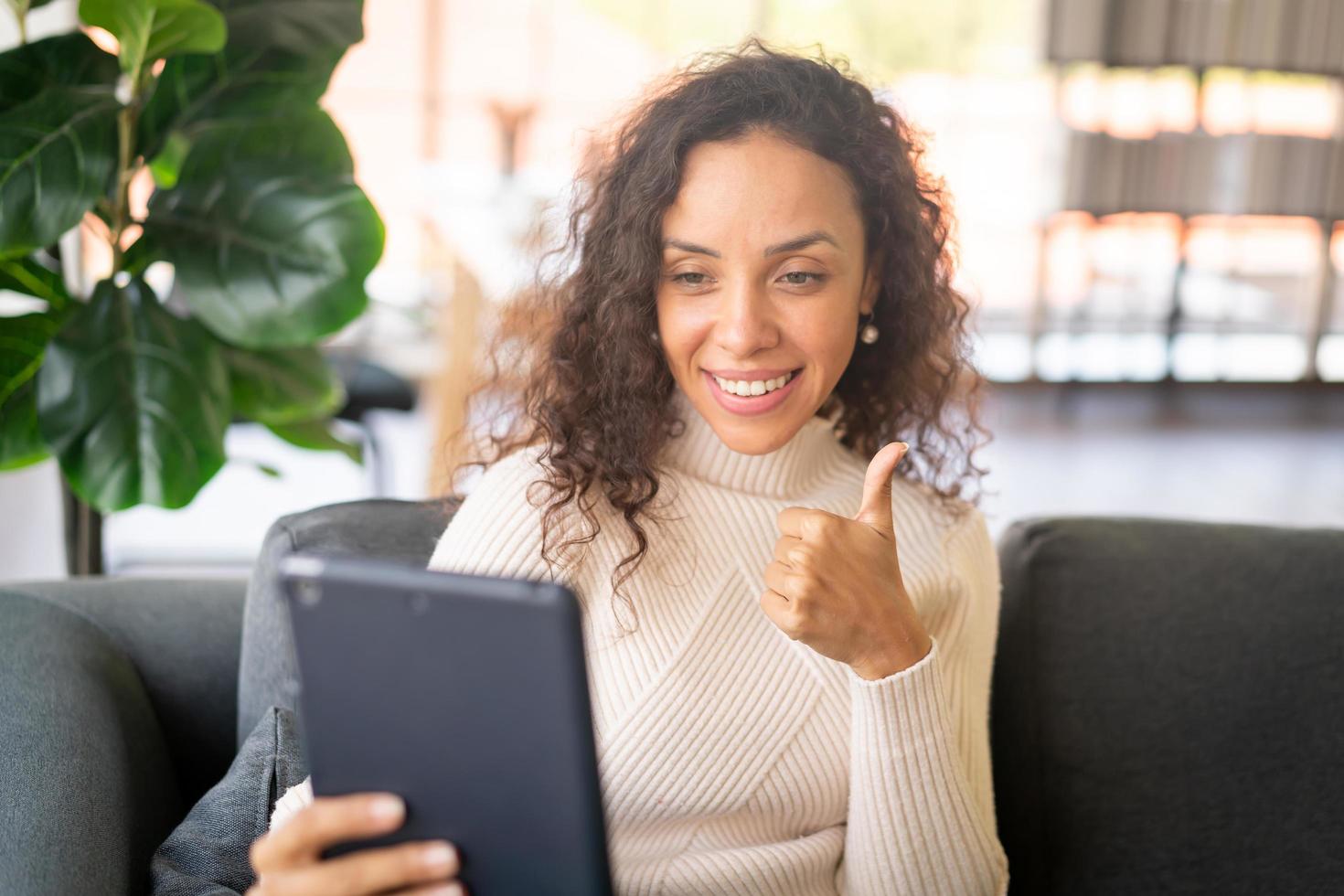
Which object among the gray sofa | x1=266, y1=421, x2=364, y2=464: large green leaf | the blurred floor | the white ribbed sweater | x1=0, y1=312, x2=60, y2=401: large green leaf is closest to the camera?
the white ribbed sweater

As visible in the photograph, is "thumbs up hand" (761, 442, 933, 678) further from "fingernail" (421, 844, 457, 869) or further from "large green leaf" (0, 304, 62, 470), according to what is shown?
"large green leaf" (0, 304, 62, 470)

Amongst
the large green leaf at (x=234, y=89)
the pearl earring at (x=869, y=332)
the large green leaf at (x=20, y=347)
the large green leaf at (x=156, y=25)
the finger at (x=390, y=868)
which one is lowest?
the finger at (x=390, y=868)

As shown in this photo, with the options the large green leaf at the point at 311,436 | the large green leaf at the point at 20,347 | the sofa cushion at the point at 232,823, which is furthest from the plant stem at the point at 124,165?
the sofa cushion at the point at 232,823

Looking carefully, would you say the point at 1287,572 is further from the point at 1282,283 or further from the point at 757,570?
the point at 1282,283

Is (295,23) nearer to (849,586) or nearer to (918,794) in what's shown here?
(849,586)

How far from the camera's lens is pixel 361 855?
2.74 ft

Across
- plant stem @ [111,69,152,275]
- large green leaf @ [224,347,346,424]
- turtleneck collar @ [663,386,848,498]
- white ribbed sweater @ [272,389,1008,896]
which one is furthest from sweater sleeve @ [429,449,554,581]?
plant stem @ [111,69,152,275]

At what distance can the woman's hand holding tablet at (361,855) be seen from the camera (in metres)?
0.82

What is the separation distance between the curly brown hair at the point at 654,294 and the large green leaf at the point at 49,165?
497mm

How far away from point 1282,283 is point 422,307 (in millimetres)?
4175

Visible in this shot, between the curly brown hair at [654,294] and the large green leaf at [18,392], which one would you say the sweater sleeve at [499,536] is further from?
the large green leaf at [18,392]

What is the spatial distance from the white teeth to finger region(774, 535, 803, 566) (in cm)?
19

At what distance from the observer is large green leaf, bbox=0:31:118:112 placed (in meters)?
1.47

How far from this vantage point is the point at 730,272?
1.18m
